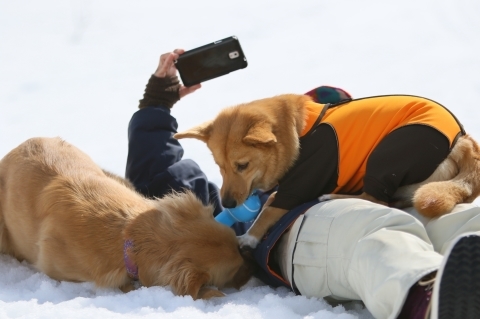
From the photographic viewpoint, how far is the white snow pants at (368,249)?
2216mm

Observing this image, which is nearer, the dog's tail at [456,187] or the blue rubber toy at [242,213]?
the dog's tail at [456,187]

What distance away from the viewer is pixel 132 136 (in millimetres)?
4289

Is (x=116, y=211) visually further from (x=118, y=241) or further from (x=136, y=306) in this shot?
(x=136, y=306)

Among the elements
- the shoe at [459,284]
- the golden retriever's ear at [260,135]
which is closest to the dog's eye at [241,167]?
the golden retriever's ear at [260,135]

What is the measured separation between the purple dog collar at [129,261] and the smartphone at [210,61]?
1593 millimetres

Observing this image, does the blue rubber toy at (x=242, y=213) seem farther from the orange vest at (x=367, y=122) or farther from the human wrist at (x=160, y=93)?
the human wrist at (x=160, y=93)

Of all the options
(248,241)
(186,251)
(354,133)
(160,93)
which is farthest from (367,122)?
(160,93)

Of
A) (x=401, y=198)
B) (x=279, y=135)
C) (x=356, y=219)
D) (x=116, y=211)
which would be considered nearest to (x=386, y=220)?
(x=356, y=219)

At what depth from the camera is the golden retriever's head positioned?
115 inches

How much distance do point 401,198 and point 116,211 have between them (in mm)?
1650

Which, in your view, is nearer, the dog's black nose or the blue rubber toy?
the dog's black nose

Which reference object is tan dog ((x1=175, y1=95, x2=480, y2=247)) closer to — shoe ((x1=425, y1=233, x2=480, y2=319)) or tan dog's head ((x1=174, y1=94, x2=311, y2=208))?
tan dog's head ((x1=174, y1=94, x2=311, y2=208))

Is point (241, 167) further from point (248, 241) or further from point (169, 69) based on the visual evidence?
point (169, 69)

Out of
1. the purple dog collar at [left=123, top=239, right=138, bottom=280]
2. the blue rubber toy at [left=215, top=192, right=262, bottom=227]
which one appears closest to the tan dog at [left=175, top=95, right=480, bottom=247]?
the blue rubber toy at [left=215, top=192, right=262, bottom=227]
